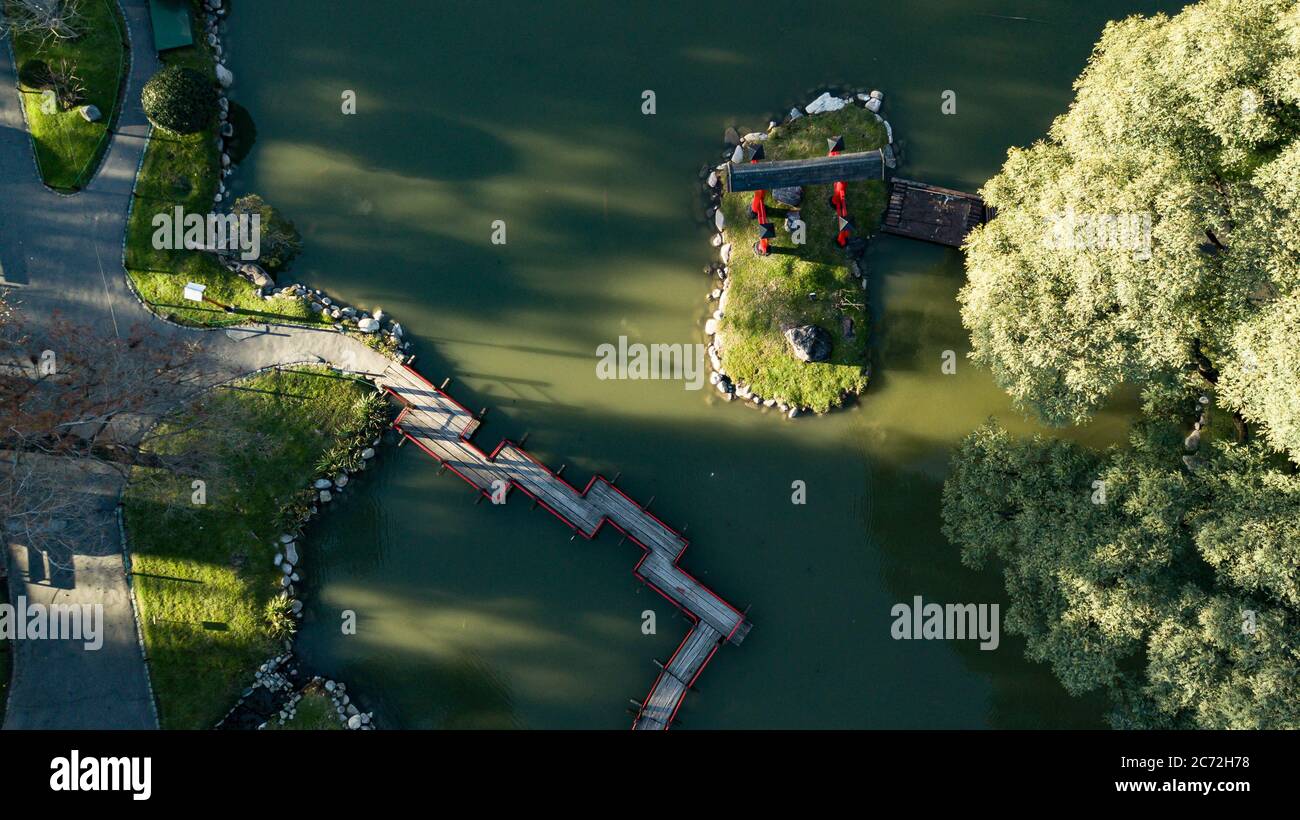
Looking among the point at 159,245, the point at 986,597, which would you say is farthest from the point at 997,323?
the point at 159,245


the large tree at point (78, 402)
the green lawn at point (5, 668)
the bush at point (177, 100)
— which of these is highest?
the bush at point (177, 100)

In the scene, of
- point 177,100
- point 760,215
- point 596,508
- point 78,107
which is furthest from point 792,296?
point 78,107

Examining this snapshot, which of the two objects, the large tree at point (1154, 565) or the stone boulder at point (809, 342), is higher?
the stone boulder at point (809, 342)

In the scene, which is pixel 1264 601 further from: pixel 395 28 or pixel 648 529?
pixel 395 28

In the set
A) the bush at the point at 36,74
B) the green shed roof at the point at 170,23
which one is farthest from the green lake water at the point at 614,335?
the bush at the point at 36,74

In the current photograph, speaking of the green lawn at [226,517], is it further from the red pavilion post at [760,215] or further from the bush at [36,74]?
the red pavilion post at [760,215]

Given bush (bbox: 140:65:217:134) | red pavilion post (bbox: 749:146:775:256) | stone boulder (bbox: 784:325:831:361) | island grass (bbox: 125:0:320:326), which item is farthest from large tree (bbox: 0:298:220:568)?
stone boulder (bbox: 784:325:831:361)
